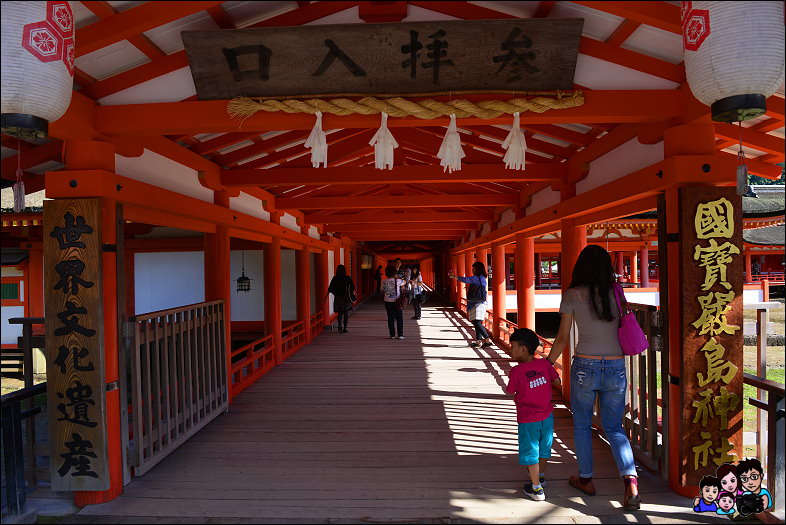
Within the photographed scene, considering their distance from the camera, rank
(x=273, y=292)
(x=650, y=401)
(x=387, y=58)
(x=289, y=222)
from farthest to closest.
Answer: (x=289, y=222) → (x=273, y=292) → (x=650, y=401) → (x=387, y=58)

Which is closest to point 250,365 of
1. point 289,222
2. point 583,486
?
point 289,222

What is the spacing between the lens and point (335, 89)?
2.84 m

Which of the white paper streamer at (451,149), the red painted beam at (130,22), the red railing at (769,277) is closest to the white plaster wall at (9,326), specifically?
the red painted beam at (130,22)

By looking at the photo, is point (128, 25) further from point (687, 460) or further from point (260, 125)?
point (687, 460)

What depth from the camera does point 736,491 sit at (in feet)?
8.64

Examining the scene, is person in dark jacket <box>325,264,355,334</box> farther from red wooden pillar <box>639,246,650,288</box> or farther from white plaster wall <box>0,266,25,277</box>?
red wooden pillar <box>639,246,650,288</box>

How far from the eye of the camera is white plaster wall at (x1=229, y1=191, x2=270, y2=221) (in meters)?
5.68

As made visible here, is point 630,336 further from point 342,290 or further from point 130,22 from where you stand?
point 342,290

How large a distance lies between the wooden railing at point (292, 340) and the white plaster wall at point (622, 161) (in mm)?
5152

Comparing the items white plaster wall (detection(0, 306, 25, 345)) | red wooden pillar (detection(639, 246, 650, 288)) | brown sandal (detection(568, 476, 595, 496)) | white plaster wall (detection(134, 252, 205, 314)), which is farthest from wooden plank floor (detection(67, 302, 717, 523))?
red wooden pillar (detection(639, 246, 650, 288))

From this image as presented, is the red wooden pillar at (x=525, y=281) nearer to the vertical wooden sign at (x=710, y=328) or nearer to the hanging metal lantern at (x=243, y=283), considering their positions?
the vertical wooden sign at (x=710, y=328)

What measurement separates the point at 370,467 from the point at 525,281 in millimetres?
4283

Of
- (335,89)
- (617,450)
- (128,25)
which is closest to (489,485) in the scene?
(617,450)

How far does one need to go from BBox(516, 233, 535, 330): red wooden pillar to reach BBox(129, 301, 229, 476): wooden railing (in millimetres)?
4245
